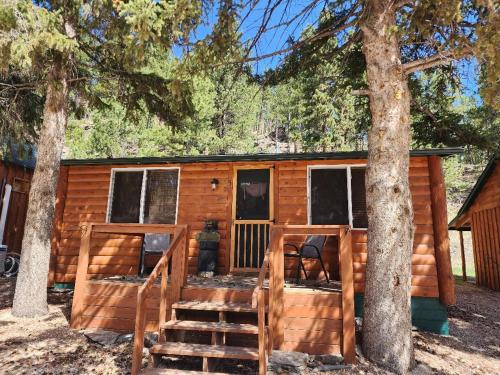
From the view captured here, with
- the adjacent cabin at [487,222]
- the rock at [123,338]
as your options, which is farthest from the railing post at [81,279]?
the adjacent cabin at [487,222]

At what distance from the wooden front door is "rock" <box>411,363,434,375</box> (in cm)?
324

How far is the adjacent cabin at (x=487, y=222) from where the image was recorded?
939cm

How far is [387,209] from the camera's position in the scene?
379cm

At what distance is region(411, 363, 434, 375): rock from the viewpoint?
140 inches

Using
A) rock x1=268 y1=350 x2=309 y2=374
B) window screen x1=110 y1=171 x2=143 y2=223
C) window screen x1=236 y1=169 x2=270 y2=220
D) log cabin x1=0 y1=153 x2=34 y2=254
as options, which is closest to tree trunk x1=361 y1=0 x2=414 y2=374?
rock x1=268 y1=350 x2=309 y2=374

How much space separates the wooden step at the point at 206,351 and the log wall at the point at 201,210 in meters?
2.81

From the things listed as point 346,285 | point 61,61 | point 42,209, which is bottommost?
point 346,285

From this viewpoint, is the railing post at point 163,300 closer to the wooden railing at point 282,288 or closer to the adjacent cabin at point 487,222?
the wooden railing at point 282,288

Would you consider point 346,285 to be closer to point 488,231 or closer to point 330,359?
point 330,359

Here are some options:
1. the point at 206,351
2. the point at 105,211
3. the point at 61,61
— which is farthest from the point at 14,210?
the point at 206,351

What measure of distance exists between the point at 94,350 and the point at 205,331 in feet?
4.54

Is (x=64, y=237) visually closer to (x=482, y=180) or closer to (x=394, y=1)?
(x=394, y=1)

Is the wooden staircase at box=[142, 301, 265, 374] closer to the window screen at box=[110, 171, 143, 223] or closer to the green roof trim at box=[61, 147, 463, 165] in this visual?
the green roof trim at box=[61, 147, 463, 165]

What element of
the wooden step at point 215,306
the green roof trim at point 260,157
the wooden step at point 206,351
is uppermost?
the green roof trim at point 260,157
